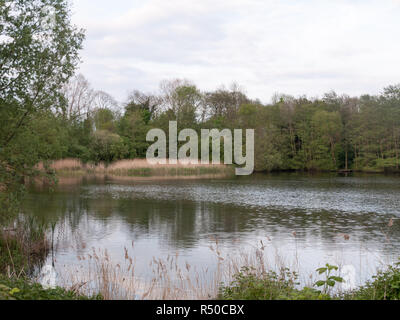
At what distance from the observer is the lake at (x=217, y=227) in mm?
9430

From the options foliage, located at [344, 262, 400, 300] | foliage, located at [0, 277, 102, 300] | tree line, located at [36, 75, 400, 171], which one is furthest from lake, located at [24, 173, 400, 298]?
tree line, located at [36, 75, 400, 171]

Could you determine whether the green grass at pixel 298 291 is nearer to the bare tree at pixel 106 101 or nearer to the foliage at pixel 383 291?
the foliage at pixel 383 291

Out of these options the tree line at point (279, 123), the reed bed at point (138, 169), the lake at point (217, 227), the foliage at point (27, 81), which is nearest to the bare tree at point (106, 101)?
the tree line at point (279, 123)

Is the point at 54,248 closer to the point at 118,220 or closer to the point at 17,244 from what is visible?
the point at 17,244

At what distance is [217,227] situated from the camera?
1375cm

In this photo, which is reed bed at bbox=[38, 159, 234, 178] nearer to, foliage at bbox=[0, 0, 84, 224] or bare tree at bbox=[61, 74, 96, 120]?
bare tree at bbox=[61, 74, 96, 120]

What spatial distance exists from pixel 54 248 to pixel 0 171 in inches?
106

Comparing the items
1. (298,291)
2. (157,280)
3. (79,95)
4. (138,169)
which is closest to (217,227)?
(157,280)

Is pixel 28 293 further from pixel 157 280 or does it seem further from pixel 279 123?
pixel 279 123

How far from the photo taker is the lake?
9430 mm

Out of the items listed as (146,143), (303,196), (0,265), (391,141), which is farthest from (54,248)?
(391,141)

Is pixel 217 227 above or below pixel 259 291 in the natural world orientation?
below

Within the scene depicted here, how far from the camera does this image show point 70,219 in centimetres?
1485
